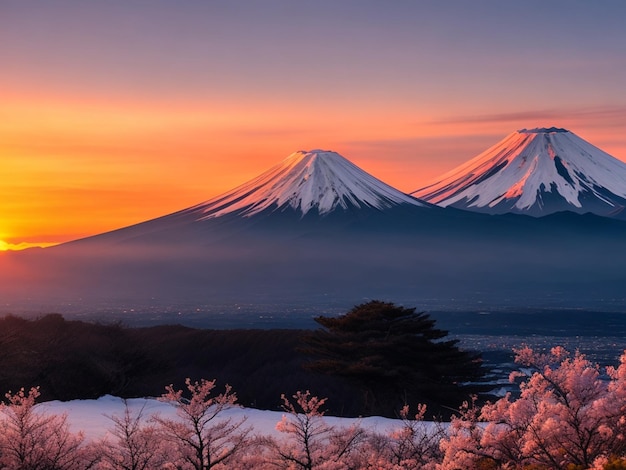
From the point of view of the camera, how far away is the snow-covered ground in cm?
3134

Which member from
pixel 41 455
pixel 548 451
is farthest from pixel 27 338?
pixel 548 451

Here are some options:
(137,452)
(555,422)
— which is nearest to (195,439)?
(137,452)

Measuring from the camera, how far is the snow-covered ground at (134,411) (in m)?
31.3

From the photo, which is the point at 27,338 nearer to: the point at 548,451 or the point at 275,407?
the point at 275,407

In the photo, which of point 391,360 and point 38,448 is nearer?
point 38,448

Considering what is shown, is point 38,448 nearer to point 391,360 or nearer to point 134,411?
point 134,411

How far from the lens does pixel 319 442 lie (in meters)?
26.8

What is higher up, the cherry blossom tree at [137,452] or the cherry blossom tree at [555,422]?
the cherry blossom tree at [555,422]

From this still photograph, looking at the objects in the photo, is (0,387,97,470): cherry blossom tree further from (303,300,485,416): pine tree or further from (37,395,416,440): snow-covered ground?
(303,300,485,416): pine tree

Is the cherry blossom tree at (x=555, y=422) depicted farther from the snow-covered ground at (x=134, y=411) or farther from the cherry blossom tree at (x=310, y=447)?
the snow-covered ground at (x=134, y=411)

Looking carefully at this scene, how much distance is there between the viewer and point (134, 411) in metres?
36.3

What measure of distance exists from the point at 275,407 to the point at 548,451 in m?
39.4

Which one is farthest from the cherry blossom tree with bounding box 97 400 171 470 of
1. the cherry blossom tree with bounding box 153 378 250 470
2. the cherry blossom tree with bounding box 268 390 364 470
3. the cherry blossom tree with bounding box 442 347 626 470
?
the cherry blossom tree with bounding box 442 347 626 470

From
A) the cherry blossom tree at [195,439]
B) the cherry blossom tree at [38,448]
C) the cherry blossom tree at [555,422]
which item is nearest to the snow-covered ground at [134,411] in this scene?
the cherry blossom tree at [38,448]
